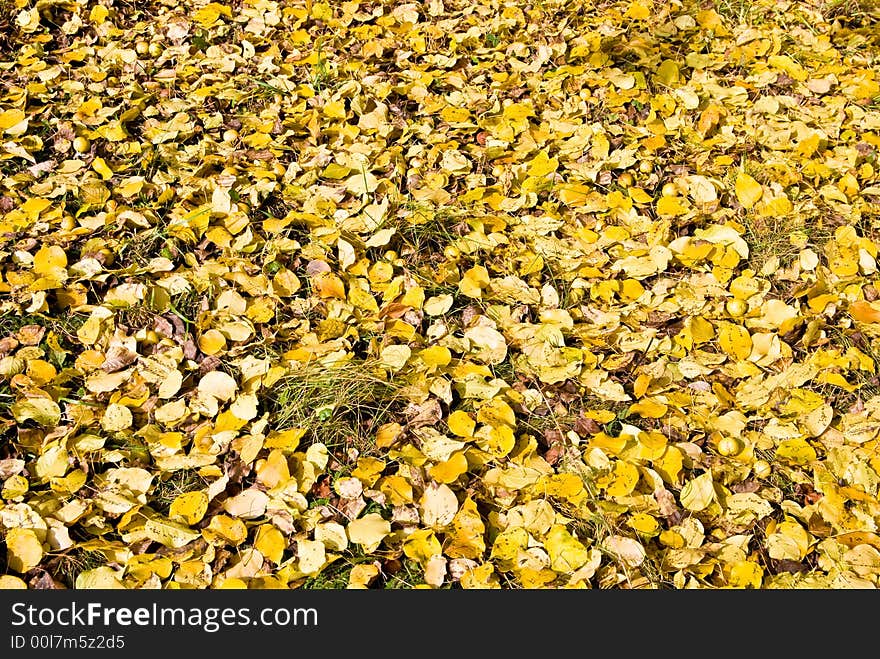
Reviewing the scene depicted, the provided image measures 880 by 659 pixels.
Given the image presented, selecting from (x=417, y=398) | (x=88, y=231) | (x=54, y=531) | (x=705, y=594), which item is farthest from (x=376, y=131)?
(x=705, y=594)

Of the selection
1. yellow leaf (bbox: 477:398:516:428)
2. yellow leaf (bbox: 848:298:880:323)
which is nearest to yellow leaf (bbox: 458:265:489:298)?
yellow leaf (bbox: 477:398:516:428)

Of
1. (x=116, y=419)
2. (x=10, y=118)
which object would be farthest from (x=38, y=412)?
(x=10, y=118)

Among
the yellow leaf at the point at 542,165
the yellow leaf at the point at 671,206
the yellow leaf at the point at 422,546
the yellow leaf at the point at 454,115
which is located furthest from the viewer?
the yellow leaf at the point at 454,115

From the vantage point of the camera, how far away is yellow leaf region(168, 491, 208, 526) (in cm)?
160

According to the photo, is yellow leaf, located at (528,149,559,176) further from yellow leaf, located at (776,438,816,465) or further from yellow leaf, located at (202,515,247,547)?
yellow leaf, located at (202,515,247,547)

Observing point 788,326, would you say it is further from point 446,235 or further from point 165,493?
point 165,493

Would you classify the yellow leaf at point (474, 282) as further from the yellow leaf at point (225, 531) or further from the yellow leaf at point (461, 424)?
the yellow leaf at point (225, 531)

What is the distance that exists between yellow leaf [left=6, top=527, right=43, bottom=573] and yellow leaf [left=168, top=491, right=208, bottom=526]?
0.24m

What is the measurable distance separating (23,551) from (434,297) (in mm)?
1053

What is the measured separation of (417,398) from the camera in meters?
1.82

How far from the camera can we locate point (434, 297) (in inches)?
80.0

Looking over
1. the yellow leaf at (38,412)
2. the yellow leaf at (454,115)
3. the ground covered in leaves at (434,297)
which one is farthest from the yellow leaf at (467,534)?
the yellow leaf at (454,115)

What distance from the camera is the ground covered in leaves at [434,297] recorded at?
1608 millimetres

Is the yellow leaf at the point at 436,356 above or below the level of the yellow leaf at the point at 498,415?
above
